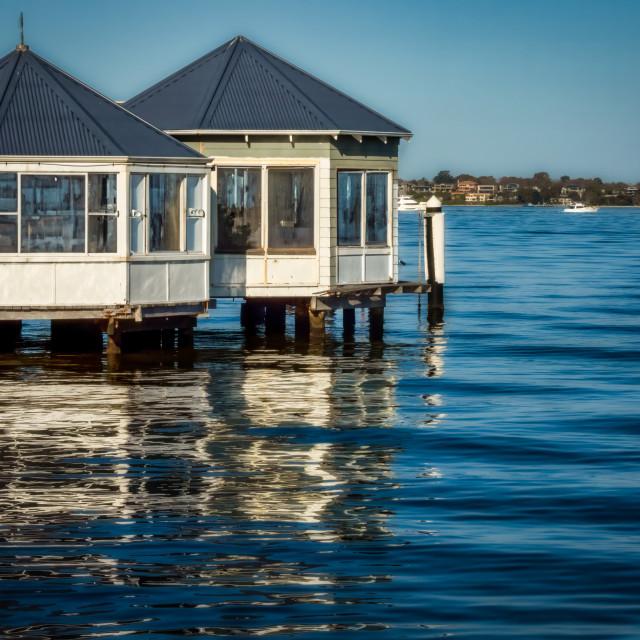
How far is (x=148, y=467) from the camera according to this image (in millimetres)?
13656

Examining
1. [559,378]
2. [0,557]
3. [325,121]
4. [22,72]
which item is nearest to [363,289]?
[325,121]

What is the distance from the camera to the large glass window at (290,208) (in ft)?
80.3

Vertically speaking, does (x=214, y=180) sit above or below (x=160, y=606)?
above

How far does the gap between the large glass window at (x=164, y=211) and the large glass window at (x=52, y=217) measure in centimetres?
117

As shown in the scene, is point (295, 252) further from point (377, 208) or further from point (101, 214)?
point (101, 214)

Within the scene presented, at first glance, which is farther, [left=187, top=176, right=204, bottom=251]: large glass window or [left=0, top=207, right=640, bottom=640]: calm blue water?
[left=187, top=176, right=204, bottom=251]: large glass window

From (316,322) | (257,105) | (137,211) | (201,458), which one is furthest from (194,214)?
(201,458)

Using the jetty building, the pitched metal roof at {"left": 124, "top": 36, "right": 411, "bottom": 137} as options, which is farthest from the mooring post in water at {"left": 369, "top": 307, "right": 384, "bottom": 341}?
the pitched metal roof at {"left": 124, "top": 36, "right": 411, "bottom": 137}

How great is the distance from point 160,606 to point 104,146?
13248 millimetres

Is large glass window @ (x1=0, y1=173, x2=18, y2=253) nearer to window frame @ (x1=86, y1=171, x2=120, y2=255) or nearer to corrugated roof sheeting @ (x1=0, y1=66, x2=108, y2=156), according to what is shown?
corrugated roof sheeting @ (x1=0, y1=66, x2=108, y2=156)

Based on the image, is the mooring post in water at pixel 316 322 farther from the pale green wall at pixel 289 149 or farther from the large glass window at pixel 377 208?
the large glass window at pixel 377 208

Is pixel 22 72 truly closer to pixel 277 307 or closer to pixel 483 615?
pixel 277 307

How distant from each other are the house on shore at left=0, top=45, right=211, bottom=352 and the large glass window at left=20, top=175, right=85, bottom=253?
0.05 ft

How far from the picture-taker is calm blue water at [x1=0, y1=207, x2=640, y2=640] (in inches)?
359
